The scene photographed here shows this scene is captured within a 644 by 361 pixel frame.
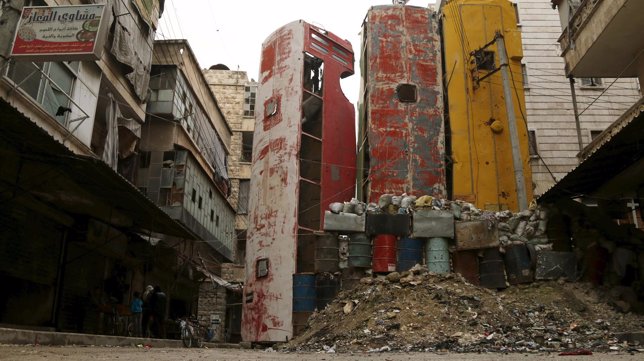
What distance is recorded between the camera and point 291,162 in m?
17.5

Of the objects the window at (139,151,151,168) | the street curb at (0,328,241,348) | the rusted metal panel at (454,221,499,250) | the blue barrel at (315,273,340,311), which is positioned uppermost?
the window at (139,151,151,168)

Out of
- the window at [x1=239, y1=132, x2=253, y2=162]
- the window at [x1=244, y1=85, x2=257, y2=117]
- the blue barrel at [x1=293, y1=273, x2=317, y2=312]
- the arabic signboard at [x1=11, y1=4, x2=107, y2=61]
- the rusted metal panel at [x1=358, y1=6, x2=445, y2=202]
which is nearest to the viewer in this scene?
the arabic signboard at [x1=11, y1=4, x2=107, y2=61]

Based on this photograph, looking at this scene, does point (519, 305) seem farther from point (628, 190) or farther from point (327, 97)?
point (327, 97)

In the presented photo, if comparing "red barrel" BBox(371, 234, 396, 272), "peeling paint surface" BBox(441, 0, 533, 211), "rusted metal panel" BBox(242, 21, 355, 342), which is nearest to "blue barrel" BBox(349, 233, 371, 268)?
"red barrel" BBox(371, 234, 396, 272)

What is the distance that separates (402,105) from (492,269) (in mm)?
8215

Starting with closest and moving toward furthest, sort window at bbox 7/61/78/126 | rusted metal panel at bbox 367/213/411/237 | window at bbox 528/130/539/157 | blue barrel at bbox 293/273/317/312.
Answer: window at bbox 7/61/78/126 → rusted metal panel at bbox 367/213/411/237 → blue barrel at bbox 293/273/317/312 → window at bbox 528/130/539/157

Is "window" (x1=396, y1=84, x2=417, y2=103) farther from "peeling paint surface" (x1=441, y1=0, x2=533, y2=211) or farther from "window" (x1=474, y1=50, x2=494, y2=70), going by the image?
"window" (x1=474, y1=50, x2=494, y2=70)

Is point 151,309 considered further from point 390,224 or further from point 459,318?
point 459,318

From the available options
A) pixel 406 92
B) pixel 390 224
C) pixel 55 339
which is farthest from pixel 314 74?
pixel 55 339

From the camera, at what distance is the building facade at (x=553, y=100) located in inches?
939

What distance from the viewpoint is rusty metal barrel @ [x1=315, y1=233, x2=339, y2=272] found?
1321 centimetres

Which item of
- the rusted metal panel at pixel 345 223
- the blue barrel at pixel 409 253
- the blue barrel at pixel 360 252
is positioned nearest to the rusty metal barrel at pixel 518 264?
the blue barrel at pixel 409 253

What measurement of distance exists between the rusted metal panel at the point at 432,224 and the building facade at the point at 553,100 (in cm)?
1209

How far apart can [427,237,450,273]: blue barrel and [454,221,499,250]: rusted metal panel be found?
1.28 feet
